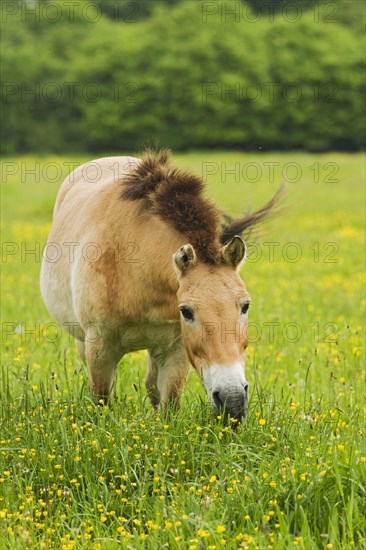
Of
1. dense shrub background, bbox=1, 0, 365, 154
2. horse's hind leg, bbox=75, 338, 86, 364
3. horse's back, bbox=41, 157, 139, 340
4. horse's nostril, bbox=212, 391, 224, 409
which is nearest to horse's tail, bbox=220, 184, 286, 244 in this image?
horse's back, bbox=41, 157, 139, 340

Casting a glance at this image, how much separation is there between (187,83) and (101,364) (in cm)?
4969

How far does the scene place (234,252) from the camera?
14.8 ft

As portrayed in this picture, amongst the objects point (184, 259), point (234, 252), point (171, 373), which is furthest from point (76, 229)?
point (234, 252)

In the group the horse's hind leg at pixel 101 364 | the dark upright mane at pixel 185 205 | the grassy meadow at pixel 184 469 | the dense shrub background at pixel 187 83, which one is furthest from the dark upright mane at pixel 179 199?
the dense shrub background at pixel 187 83

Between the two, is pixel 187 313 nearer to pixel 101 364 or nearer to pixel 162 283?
pixel 162 283

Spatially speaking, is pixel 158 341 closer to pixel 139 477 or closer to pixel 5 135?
pixel 139 477

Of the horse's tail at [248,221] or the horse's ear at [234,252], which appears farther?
the horse's tail at [248,221]

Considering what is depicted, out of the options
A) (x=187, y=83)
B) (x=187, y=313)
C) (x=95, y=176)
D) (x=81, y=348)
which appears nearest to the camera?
(x=187, y=313)

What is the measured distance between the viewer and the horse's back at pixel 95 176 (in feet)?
19.9

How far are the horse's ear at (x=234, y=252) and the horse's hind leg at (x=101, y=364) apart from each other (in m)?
1.08

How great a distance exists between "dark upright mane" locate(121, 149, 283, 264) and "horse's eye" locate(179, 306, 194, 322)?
33cm

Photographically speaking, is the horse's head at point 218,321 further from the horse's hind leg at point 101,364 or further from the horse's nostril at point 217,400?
the horse's hind leg at point 101,364

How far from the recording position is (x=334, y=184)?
2830 cm

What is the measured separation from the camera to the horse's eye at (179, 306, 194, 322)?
14.5ft
